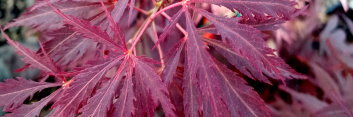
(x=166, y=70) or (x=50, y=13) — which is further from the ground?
(x=50, y=13)

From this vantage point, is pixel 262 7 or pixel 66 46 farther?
pixel 66 46

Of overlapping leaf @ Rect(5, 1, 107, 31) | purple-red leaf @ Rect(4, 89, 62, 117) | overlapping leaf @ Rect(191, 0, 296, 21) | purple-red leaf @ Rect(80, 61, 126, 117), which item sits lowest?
purple-red leaf @ Rect(4, 89, 62, 117)

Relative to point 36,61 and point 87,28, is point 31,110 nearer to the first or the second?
point 36,61

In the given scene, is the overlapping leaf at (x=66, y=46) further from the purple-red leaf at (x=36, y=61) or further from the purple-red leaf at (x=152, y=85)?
the purple-red leaf at (x=152, y=85)

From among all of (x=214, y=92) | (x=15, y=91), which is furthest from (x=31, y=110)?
(x=214, y=92)

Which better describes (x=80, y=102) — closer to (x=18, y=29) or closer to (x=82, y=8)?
(x=82, y=8)

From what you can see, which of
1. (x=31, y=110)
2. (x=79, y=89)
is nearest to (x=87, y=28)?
(x=79, y=89)

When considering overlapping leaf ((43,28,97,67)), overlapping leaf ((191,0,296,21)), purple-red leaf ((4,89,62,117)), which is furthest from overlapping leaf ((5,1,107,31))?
overlapping leaf ((191,0,296,21))

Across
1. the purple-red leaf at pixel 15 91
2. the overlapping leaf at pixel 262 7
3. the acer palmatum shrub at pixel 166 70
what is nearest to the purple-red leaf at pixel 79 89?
the acer palmatum shrub at pixel 166 70

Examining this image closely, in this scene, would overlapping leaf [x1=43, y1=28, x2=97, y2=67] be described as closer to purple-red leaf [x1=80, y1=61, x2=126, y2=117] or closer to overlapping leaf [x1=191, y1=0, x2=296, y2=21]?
purple-red leaf [x1=80, y1=61, x2=126, y2=117]

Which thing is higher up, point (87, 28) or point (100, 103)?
point (87, 28)

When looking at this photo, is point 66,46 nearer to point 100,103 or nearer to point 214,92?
point 100,103
